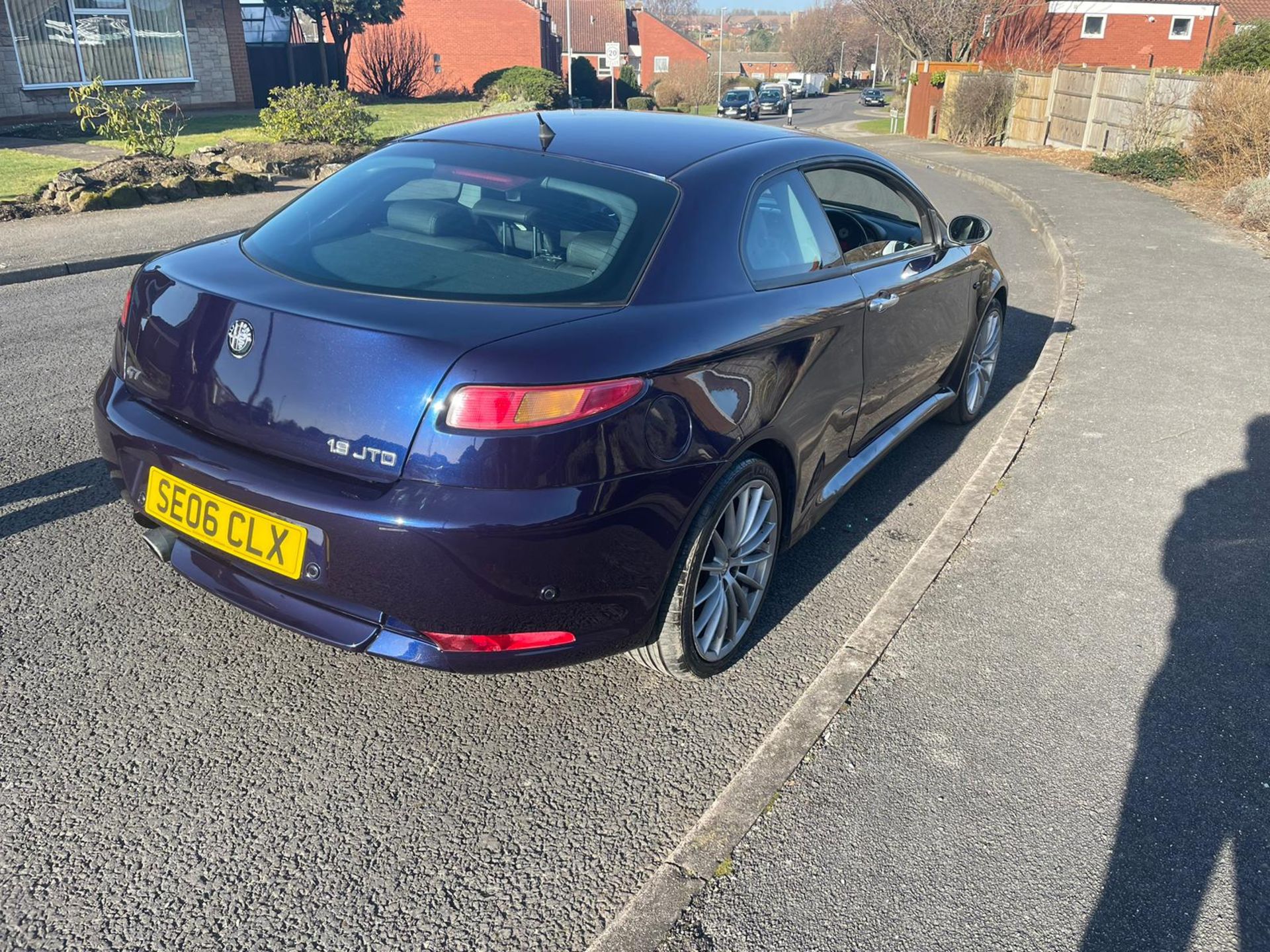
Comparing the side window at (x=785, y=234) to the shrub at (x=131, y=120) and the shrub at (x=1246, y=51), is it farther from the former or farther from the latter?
the shrub at (x=1246, y=51)

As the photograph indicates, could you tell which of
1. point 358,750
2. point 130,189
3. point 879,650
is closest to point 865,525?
point 879,650

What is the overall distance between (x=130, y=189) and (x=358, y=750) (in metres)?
11.4

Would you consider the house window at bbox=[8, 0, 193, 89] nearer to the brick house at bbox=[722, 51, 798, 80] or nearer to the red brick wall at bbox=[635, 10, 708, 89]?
the red brick wall at bbox=[635, 10, 708, 89]

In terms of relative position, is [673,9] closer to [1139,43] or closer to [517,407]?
[1139,43]

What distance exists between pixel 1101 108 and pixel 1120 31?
86.0 ft

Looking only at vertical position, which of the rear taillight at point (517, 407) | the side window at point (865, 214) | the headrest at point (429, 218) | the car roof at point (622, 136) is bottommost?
the rear taillight at point (517, 407)

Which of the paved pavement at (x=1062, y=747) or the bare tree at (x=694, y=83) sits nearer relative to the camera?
the paved pavement at (x=1062, y=747)

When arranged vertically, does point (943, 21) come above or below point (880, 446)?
above

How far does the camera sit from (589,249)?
113 inches

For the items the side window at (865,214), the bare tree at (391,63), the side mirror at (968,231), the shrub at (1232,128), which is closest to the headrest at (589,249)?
the side window at (865,214)

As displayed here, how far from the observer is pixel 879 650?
3.34m

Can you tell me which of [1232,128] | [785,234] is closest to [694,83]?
[1232,128]

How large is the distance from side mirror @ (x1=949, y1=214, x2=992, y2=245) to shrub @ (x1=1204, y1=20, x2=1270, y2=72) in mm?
22438

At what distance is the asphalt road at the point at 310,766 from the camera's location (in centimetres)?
222
